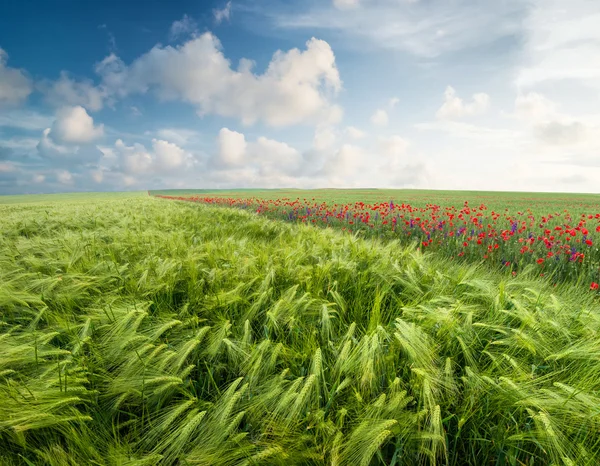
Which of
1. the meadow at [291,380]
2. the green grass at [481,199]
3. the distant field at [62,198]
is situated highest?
the green grass at [481,199]

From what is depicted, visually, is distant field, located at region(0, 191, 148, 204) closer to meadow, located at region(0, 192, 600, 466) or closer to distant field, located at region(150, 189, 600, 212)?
distant field, located at region(150, 189, 600, 212)

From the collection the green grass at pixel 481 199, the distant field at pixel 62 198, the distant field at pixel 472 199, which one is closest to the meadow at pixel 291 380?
the green grass at pixel 481 199

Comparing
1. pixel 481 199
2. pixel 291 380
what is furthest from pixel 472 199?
pixel 291 380

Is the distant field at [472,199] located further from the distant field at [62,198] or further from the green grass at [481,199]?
the distant field at [62,198]

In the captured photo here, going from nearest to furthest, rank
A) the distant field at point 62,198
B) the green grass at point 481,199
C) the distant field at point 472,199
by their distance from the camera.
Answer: the green grass at point 481,199, the distant field at point 472,199, the distant field at point 62,198

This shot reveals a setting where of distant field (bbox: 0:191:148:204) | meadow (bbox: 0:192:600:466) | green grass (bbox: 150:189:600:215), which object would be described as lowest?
distant field (bbox: 0:191:148:204)

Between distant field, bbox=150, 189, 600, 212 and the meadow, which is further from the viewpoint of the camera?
distant field, bbox=150, 189, 600, 212

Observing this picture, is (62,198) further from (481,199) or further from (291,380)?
(291,380)

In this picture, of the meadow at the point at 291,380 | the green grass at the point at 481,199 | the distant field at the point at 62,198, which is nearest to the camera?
the meadow at the point at 291,380

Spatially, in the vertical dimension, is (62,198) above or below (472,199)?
below

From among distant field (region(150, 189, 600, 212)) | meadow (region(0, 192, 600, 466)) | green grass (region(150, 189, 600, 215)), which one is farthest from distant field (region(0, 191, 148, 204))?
meadow (region(0, 192, 600, 466))

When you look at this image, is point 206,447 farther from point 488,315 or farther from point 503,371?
point 488,315

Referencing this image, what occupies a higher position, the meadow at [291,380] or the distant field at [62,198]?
the meadow at [291,380]

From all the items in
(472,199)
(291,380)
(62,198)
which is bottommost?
(62,198)
